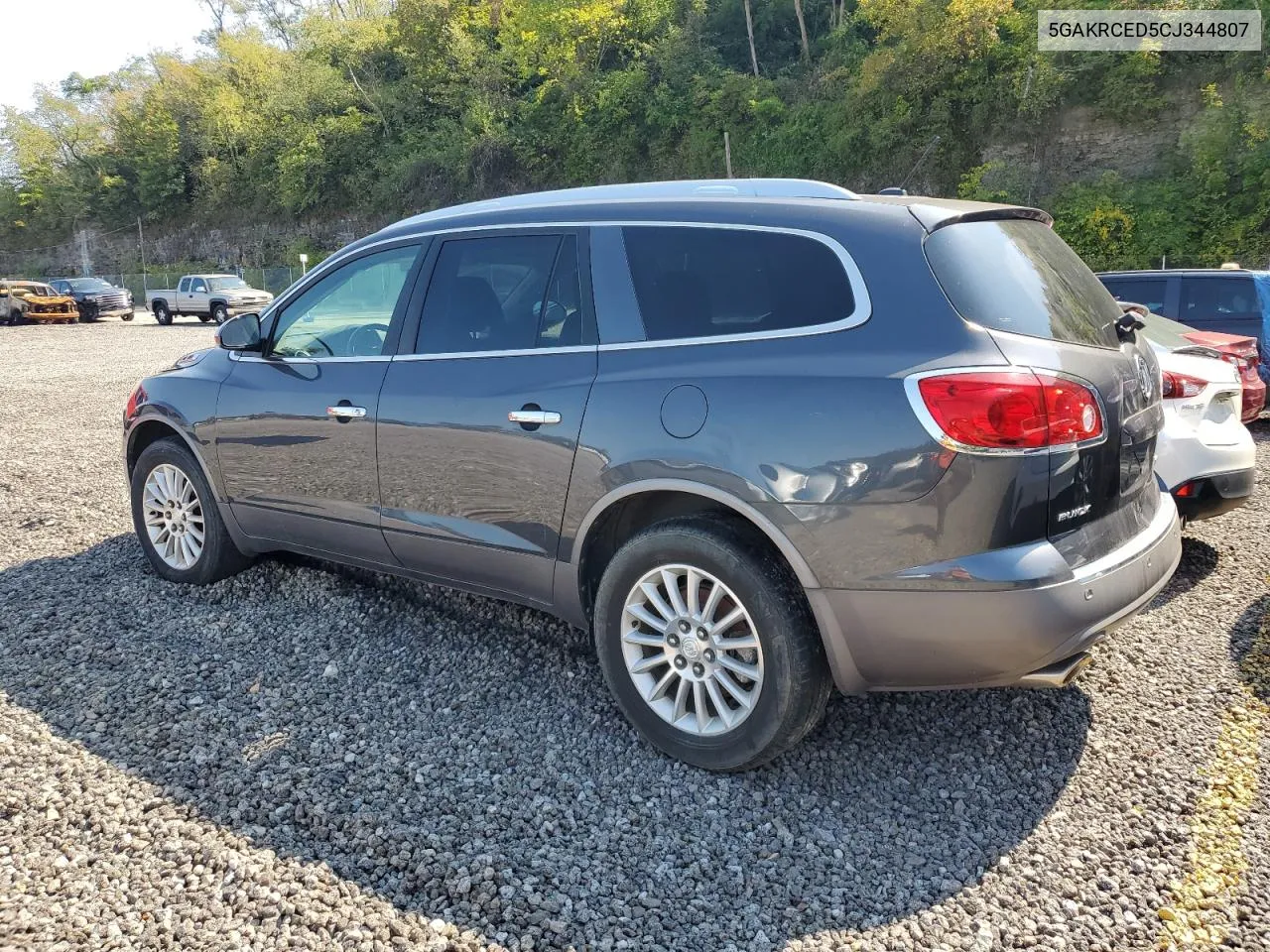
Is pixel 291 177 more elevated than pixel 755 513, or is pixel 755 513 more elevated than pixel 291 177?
pixel 291 177

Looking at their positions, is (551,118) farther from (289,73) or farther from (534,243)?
(534,243)

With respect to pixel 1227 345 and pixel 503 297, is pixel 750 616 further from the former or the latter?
pixel 1227 345

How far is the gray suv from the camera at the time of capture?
2.60 meters

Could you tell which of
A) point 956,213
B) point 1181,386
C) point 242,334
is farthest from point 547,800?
point 1181,386

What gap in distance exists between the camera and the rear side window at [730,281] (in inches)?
113

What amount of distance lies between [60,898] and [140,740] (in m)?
0.87

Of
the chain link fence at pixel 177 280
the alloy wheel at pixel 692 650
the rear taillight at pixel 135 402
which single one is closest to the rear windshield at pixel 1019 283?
the alloy wheel at pixel 692 650

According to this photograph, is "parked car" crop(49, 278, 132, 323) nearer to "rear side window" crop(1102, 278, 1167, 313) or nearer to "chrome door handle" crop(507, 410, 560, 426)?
"rear side window" crop(1102, 278, 1167, 313)

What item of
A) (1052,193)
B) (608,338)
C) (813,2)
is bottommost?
(608,338)

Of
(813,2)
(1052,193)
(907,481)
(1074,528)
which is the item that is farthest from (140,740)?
(813,2)

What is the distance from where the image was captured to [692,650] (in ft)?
10.00

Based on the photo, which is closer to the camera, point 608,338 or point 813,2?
point 608,338

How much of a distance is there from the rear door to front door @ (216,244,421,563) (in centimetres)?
229

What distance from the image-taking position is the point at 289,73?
2429 inches
